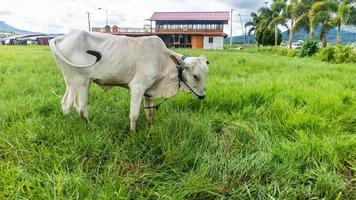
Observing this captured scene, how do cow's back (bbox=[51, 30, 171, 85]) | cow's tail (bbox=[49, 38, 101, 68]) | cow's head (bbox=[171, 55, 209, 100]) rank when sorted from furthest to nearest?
cow's head (bbox=[171, 55, 209, 100])
cow's back (bbox=[51, 30, 171, 85])
cow's tail (bbox=[49, 38, 101, 68])

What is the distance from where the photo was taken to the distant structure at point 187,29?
45.2m

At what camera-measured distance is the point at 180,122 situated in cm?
344

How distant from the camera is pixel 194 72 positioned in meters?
3.56

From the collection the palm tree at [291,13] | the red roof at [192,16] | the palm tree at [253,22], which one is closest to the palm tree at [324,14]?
the palm tree at [291,13]

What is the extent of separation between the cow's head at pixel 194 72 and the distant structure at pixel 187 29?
4026cm

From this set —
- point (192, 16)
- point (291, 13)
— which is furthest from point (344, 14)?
point (192, 16)

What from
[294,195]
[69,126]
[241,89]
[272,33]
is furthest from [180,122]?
[272,33]

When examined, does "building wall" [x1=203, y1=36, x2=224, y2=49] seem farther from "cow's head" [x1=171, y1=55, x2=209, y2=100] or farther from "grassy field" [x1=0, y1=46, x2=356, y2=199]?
"cow's head" [x1=171, y1=55, x2=209, y2=100]

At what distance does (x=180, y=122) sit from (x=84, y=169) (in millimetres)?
1206

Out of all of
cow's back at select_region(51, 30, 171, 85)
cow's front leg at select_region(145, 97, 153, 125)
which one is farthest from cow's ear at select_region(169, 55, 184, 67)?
cow's front leg at select_region(145, 97, 153, 125)

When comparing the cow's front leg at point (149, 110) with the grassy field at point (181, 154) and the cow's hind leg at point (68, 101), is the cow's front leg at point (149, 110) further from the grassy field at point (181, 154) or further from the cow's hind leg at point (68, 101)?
the cow's hind leg at point (68, 101)

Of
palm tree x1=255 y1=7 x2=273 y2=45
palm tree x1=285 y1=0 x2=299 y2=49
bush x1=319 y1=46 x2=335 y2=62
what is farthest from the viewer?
palm tree x1=255 y1=7 x2=273 y2=45

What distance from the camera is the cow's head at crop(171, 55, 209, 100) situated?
11.6 feet

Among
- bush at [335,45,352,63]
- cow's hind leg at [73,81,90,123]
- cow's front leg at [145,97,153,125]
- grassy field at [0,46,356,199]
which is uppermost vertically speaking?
bush at [335,45,352,63]
